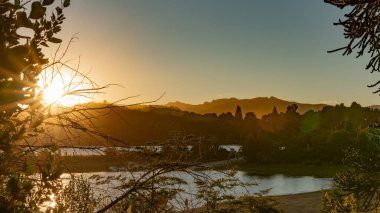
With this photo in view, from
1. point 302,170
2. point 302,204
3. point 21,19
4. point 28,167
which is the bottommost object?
point 302,170

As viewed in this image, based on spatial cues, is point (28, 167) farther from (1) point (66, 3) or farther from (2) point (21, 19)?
(1) point (66, 3)

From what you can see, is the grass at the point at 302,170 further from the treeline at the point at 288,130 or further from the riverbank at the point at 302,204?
the riverbank at the point at 302,204

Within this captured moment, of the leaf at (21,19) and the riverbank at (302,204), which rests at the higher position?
the leaf at (21,19)

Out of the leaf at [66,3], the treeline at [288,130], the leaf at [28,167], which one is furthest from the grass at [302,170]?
the leaf at [28,167]

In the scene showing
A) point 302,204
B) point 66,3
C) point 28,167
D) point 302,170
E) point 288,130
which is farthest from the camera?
point 288,130

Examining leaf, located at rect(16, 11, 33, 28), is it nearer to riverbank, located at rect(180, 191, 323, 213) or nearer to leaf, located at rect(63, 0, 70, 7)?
leaf, located at rect(63, 0, 70, 7)

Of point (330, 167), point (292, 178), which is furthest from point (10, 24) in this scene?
point (330, 167)

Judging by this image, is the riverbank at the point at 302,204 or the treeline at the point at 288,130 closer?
the riverbank at the point at 302,204

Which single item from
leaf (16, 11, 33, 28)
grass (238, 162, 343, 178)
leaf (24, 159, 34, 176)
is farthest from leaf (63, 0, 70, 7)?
grass (238, 162, 343, 178)

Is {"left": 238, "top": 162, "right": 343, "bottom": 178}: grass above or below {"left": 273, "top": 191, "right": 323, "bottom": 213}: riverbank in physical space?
below

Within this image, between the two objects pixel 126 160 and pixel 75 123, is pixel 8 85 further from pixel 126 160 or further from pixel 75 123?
pixel 126 160

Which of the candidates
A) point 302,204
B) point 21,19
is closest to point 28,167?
point 21,19

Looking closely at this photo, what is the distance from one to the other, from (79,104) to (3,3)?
2.60 ft

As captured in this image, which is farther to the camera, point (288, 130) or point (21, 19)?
point (288, 130)
